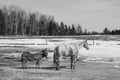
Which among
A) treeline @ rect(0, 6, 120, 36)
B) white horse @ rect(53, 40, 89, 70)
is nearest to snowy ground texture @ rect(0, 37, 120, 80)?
white horse @ rect(53, 40, 89, 70)

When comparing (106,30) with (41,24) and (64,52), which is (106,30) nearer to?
(41,24)

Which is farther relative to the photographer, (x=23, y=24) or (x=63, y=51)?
(x=23, y=24)

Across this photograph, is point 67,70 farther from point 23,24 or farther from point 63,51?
point 23,24

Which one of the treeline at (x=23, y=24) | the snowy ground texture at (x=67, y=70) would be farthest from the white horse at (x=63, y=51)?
the treeline at (x=23, y=24)

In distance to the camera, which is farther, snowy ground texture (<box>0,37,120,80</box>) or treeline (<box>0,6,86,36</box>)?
treeline (<box>0,6,86,36</box>)

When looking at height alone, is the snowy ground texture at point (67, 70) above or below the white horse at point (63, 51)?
below

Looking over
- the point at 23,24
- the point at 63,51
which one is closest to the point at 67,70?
the point at 63,51

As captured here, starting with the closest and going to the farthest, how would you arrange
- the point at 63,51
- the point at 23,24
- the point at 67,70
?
the point at 67,70 < the point at 63,51 < the point at 23,24

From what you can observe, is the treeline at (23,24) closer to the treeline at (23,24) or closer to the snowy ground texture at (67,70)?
the treeline at (23,24)

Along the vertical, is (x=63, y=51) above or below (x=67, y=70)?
above

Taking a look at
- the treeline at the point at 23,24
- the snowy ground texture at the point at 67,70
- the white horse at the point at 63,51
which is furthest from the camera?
the treeline at the point at 23,24

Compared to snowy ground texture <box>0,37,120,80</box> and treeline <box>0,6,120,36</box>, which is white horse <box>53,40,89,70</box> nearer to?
snowy ground texture <box>0,37,120,80</box>

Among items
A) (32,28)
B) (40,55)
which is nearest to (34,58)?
(40,55)

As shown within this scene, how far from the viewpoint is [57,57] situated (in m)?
13.6
